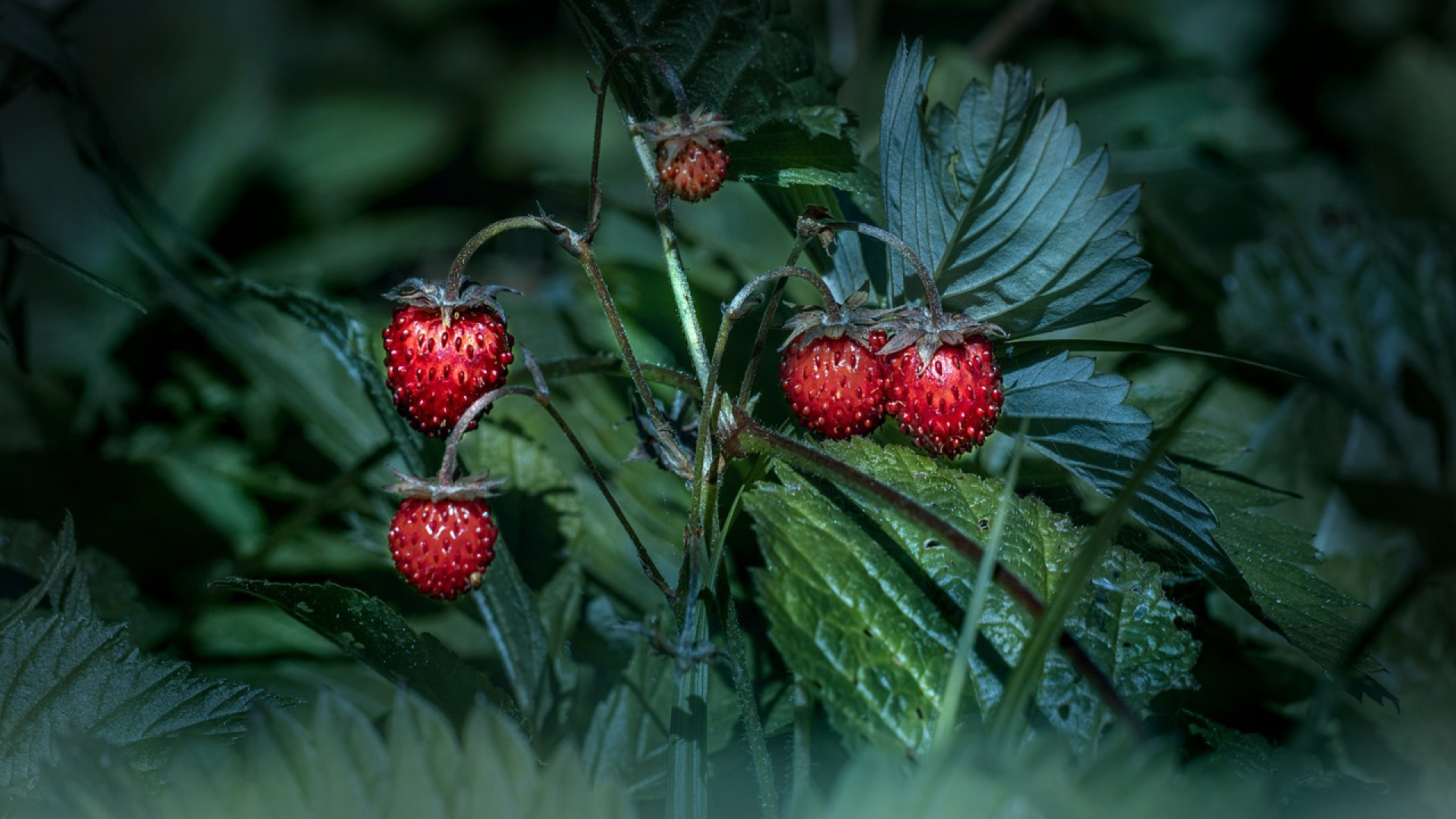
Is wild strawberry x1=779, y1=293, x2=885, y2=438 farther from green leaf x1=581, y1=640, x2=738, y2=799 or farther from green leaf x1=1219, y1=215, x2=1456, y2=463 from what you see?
green leaf x1=1219, y1=215, x2=1456, y2=463

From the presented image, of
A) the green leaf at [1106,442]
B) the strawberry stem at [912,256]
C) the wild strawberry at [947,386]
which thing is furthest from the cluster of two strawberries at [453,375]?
the green leaf at [1106,442]

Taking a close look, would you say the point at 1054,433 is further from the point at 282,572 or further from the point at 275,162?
the point at 275,162

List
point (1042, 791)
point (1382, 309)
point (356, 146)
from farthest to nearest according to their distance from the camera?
1. point (356, 146)
2. point (1382, 309)
3. point (1042, 791)

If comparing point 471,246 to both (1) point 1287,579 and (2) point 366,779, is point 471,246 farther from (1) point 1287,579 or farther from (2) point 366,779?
(1) point 1287,579

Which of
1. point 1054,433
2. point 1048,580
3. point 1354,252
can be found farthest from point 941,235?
point 1354,252

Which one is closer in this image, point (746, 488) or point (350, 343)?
point (746, 488)

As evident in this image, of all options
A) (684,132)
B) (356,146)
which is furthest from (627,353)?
(356,146)

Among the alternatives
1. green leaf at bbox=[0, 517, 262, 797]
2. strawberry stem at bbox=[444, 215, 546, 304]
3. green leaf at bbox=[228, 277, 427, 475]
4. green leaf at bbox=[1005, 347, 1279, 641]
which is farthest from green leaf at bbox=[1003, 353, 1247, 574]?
green leaf at bbox=[0, 517, 262, 797]
